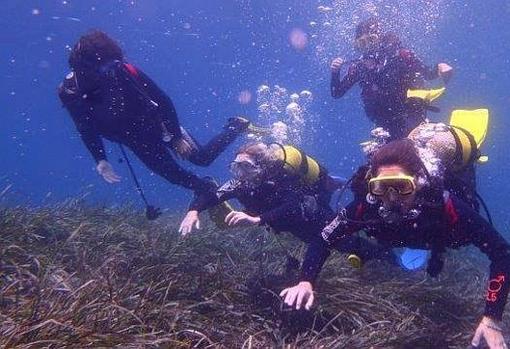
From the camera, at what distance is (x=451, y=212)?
13.3ft

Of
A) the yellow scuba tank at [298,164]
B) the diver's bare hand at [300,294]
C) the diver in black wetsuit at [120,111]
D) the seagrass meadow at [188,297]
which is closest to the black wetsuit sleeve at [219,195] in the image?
the seagrass meadow at [188,297]

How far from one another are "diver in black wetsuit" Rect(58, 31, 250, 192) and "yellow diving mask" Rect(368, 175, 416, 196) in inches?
185

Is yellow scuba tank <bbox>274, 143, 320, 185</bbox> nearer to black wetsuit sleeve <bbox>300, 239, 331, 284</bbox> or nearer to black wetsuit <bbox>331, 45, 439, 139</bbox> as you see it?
black wetsuit <bbox>331, 45, 439, 139</bbox>

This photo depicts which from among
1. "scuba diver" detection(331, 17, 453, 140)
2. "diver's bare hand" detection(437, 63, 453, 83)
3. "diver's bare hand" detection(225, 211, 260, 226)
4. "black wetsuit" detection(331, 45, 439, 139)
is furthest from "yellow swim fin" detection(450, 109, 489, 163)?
"diver's bare hand" detection(225, 211, 260, 226)

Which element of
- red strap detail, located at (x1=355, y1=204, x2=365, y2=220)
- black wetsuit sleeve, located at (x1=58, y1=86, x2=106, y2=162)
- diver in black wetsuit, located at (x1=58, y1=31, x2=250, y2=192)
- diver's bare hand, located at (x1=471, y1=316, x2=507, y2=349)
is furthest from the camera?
black wetsuit sleeve, located at (x1=58, y1=86, x2=106, y2=162)

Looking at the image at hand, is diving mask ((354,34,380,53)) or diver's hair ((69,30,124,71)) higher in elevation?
diver's hair ((69,30,124,71))

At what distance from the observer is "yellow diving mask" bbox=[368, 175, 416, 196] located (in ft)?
12.7

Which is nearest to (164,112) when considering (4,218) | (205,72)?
(4,218)

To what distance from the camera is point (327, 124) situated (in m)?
93.9

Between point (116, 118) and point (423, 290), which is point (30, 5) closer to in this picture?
point (116, 118)

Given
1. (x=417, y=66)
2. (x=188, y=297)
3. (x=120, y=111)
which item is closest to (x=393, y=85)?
(x=417, y=66)

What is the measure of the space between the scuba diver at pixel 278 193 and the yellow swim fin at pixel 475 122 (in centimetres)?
202

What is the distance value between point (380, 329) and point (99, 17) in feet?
160

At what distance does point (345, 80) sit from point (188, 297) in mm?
5736
